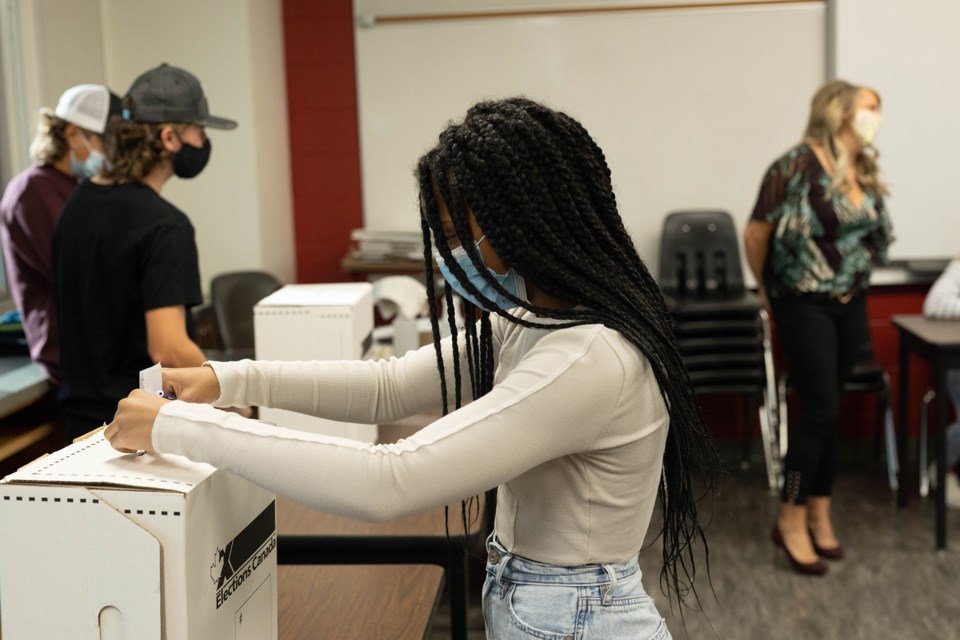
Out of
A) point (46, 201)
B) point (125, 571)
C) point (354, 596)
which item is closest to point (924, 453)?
point (354, 596)

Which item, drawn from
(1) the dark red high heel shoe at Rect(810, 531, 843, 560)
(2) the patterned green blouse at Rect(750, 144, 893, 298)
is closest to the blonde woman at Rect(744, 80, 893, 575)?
(2) the patterned green blouse at Rect(750, 144, 893, 298)

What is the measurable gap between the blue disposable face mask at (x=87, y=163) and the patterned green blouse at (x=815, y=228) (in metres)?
1.91

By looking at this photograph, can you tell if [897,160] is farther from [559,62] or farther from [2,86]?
[2,86]

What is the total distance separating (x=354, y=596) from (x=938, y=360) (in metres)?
2.37

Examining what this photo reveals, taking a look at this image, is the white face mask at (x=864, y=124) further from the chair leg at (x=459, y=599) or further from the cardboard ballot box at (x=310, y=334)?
the chair leg at (x=459, y=599)

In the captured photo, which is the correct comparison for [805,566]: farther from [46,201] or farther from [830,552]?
[46,201]

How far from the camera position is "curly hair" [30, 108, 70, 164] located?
106 inches

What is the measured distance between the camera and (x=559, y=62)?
448cm

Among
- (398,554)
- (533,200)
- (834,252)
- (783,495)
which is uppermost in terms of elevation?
(533,200)

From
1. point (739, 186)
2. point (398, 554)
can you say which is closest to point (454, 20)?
point (739, 186)

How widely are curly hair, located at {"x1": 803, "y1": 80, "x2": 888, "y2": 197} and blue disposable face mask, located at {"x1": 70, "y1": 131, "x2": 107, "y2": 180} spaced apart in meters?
2.03

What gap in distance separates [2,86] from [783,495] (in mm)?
2859

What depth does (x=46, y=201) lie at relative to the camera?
8.74 ft

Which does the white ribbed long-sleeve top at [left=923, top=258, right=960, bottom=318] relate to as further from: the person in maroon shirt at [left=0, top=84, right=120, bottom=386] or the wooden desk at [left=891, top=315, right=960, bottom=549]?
the person in maroon shirt at [left=0, top=84, right=120, bottom=386]
